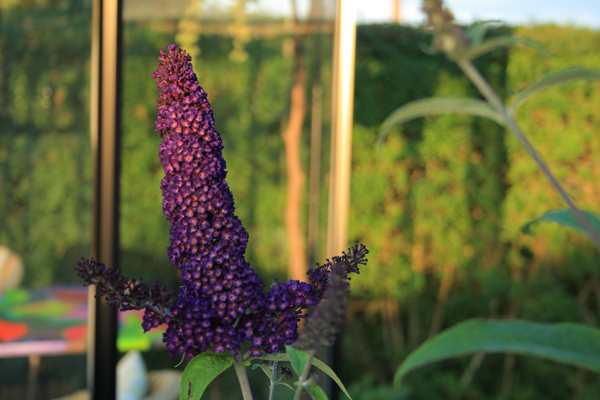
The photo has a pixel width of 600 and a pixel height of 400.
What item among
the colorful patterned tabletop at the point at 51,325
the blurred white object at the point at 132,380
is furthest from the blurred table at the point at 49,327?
the blurred white object at the point at 132,380

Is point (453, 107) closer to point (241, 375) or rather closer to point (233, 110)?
point (241, 375)

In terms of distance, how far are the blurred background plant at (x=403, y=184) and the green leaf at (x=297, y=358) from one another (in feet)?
6.98

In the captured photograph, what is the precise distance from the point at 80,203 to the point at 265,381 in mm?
1306

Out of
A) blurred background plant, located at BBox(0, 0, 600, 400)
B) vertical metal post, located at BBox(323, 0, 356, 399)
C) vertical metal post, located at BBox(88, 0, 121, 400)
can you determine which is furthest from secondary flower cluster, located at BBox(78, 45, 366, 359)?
blurred background plant, located at BBox(0, 0, 600, 400)

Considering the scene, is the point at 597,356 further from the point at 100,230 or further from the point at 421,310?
the point at 421,310

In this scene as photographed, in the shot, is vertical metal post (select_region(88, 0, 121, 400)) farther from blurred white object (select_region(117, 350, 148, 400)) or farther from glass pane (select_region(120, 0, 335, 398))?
glass pane (select_region(120, 0, 335, 398))

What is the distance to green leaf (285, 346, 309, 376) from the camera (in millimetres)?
373

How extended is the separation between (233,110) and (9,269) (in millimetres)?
1484

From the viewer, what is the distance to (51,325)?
2.28 m

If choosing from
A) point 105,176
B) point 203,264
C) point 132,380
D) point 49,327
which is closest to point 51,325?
point 49,327

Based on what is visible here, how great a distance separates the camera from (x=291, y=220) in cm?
254

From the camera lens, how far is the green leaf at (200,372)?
404mm

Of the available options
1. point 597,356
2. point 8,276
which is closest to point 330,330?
point 597,356

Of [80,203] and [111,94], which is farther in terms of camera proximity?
[80,203]
